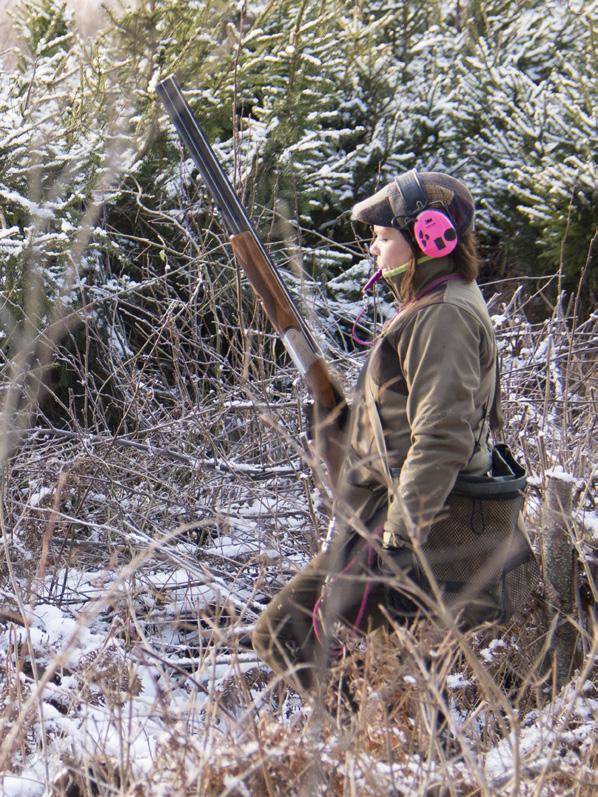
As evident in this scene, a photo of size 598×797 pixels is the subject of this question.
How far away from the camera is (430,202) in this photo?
246cm

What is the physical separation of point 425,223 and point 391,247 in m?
0.14

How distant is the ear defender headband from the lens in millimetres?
2416

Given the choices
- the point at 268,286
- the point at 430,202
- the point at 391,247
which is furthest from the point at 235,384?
the point at 430,202

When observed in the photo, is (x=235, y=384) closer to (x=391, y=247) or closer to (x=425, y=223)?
(x=391, y=247)

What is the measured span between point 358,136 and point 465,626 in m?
5.69

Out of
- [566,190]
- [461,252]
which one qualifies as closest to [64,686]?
[461,252]

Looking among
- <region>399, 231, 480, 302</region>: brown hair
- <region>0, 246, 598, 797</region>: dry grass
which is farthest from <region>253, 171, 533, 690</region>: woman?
<region>0, 246, 598, 797</region>: dry grass

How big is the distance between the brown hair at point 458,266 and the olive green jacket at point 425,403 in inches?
0.8

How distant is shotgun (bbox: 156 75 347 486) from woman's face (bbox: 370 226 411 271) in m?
0.41

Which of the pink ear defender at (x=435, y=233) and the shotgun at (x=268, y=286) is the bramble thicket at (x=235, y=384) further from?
the pink ear defender at (x=435, y=233)

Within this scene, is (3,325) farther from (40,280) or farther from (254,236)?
(254,236)

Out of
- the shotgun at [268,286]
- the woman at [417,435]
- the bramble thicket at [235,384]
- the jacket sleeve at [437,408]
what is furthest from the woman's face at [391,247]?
the bramble thicket at [235,384]

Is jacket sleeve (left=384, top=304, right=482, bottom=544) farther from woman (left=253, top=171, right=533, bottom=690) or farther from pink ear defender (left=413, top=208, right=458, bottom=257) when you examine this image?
pink ear defender (left=413, top=208, right=458, bottom=257)

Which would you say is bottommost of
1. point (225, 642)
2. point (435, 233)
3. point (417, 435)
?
point (225, 642)
